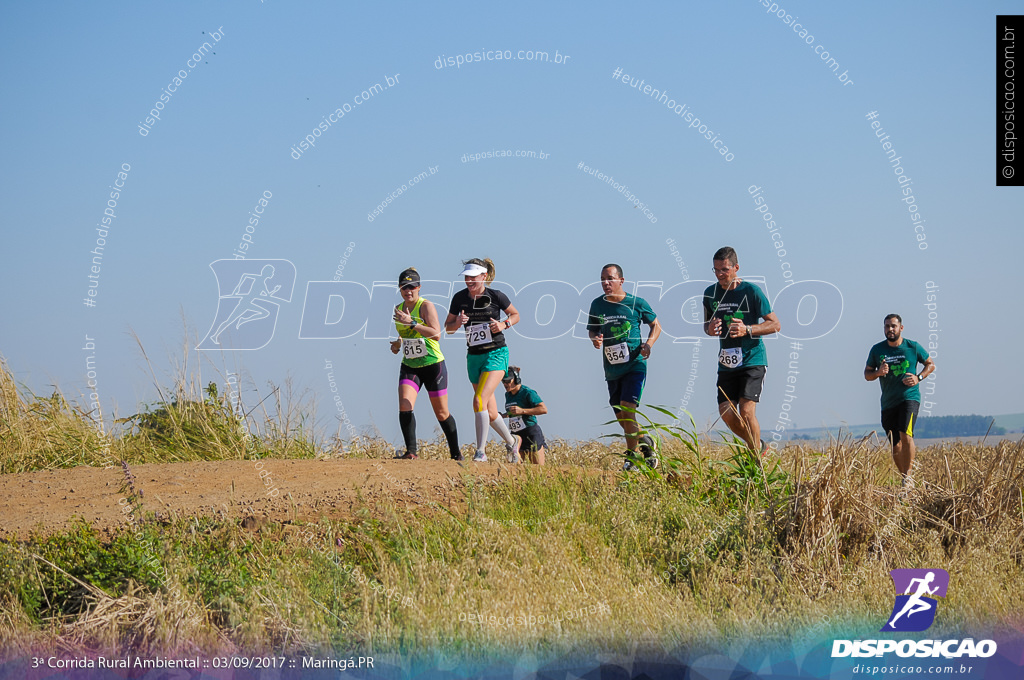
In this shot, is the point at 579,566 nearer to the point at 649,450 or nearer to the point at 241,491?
the point at 649,450

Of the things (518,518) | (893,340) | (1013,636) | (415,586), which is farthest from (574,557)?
(893,340)

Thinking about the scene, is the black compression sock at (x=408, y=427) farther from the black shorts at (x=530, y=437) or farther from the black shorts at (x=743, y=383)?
the black shorts at (x=743, y=383)

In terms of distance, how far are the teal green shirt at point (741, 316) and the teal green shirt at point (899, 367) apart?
218 centimetres

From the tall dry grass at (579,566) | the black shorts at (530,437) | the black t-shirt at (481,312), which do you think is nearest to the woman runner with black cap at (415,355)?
the black t-shirt at (481,312)

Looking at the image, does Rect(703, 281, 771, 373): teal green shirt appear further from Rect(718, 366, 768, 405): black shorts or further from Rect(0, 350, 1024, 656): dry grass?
Rect(0, 350, 1024, 656): dry grass

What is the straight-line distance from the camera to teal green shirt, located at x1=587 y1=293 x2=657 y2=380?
8.20 meters

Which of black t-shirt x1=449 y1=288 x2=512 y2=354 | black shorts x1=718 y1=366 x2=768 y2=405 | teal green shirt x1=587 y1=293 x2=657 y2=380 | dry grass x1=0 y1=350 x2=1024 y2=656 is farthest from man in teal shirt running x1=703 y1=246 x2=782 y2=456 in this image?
black t-shirt x1=449 y1=288 x2=512 y2=354

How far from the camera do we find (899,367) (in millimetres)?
9195

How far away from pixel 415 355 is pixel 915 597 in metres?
4.86

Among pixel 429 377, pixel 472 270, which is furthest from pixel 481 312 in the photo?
pixel 429 377

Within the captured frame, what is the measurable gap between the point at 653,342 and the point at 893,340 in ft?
9.65

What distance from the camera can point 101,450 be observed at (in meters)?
9.70

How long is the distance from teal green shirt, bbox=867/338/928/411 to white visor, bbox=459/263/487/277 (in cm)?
438

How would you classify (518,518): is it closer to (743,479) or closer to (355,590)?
(355,590)
